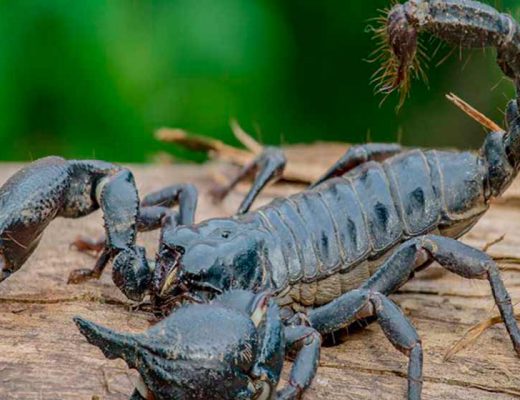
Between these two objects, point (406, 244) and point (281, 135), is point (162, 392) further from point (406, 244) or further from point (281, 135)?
point (281, 135)

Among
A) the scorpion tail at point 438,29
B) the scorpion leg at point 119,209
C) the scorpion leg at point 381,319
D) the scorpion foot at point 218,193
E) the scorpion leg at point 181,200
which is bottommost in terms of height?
the scorpion foot at point 218,193

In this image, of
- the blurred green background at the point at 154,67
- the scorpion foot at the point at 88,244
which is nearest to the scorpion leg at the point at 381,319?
Result: the scorpion foot at the point at 88,244

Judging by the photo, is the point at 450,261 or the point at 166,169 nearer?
the point at 450,261

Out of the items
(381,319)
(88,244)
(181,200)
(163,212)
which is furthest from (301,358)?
(88,244)

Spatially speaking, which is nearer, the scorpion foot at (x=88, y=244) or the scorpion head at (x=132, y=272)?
the scorpion head at (x=132, y=272)

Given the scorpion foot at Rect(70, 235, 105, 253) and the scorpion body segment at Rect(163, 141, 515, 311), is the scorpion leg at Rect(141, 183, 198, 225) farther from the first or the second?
the scorpion body segment at Rect(163, 141, 515, 311)

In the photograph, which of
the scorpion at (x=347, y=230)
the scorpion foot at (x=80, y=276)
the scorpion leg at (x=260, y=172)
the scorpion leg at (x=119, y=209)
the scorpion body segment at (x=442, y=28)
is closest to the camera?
Result: the scorpion body segment at (x=442, y=28)

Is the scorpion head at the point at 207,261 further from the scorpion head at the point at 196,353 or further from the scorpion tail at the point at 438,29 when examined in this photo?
the scorpion tail at the point at 438,29

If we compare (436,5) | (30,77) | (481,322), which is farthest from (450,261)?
(30,77)
